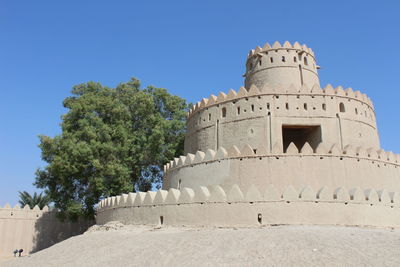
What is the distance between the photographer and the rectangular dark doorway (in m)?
20.0

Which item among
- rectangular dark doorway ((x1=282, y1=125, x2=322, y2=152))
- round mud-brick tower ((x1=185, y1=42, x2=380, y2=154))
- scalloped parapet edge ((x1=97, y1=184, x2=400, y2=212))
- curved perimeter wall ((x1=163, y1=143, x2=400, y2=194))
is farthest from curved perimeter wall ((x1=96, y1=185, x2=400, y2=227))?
rectangular dark doorway ((x1=282, y1=125, x2=322, y2=152))

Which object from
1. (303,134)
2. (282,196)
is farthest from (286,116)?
(282,196)

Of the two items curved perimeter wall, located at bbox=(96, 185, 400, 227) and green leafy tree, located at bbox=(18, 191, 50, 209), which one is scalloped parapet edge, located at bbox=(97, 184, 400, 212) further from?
green leafy tree, located at bbox=(18, 191, 50, 209)

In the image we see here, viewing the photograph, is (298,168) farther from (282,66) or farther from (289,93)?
(282,66)

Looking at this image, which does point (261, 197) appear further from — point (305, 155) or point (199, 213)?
point (305, 155)

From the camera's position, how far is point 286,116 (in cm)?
1977

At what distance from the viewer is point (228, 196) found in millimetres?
14672

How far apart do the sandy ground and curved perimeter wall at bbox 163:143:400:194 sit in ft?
11.1

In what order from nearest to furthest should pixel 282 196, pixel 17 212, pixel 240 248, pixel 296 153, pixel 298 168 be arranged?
pixel 240 248, pixel 282 196, pixel 298 168, pixel 296 153, pixel 17 212

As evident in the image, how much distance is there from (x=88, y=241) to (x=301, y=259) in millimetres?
9755

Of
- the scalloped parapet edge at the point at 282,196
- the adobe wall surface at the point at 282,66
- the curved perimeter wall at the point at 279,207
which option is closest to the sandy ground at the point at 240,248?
the curved perimeter wall at the point at 279,207

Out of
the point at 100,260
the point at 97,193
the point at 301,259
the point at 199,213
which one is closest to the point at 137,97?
the point at 97,193

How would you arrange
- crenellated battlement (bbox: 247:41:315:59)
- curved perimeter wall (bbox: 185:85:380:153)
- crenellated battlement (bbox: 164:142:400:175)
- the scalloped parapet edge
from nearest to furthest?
the scalloped parapet edge → crenellated battlement (bbox: 164:142:400:175) → curved perimeter wall (bbox: 185:85:380:153) → crenellated battlement (bbox: 247:41:315:59)

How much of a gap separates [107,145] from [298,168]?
11.9 metres
